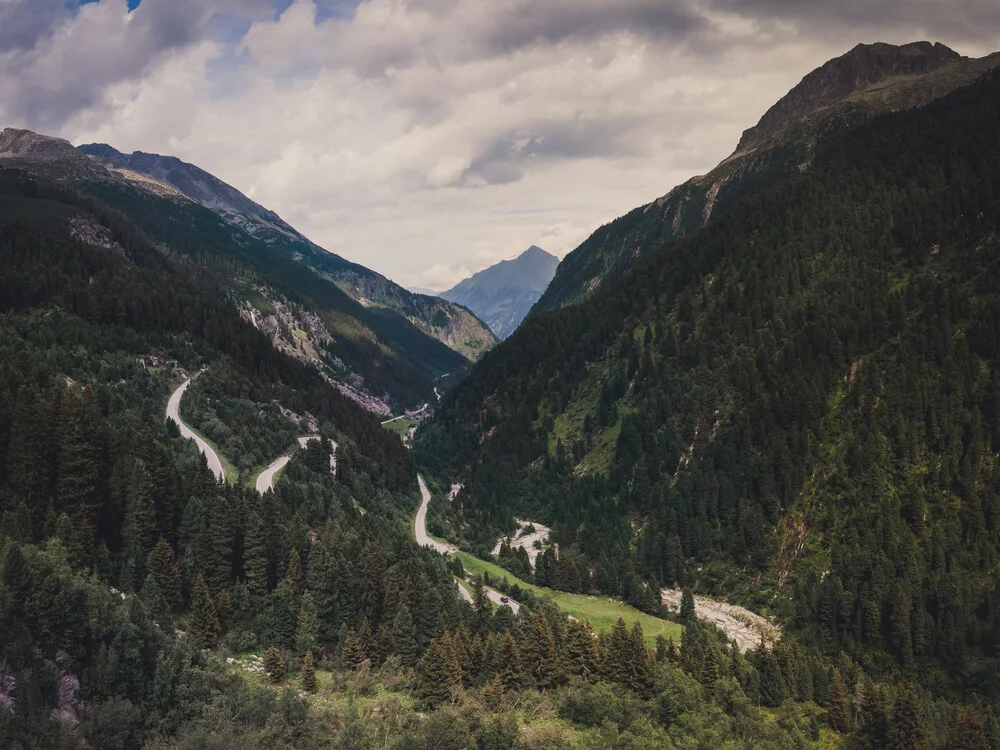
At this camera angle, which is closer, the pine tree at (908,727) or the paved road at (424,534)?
the pine tree at (908,727)

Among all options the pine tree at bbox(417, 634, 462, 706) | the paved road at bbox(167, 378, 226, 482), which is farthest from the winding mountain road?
the paved road at bbox(167, 378, 226, 482)

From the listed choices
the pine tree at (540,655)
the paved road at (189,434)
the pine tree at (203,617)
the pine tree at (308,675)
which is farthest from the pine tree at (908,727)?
the paved road at (189,434)

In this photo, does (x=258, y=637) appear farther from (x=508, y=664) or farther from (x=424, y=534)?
(x=424, y=534)

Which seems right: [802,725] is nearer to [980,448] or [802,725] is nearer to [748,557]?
[748,557]

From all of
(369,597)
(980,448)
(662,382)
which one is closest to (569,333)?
(662,382)

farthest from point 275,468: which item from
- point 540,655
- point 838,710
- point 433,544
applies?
point 838,710

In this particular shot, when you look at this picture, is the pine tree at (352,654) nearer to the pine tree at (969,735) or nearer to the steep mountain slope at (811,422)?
the steep mountain slope at (811,422)
